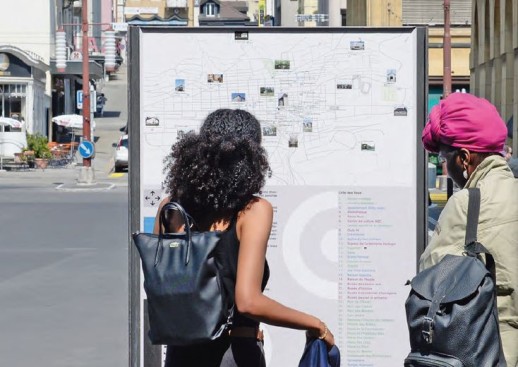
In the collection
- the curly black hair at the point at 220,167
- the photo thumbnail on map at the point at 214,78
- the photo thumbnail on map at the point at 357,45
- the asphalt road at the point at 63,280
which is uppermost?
the photo thumbnail on map at the point at 357,45

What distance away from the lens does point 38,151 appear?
4309 cm

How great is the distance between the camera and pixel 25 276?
564 inches

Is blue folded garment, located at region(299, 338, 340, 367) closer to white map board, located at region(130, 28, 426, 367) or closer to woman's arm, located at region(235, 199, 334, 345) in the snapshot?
woman's arm, located at region(235, 199, 334, 345)

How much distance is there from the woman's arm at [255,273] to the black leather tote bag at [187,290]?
8 centimetres

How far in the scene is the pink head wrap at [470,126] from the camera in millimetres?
3803

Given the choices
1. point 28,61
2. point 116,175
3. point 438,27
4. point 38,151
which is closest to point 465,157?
point 116,175

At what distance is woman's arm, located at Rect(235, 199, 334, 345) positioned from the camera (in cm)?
392

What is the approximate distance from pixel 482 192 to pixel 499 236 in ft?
0.52

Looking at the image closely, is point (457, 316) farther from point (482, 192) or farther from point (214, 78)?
point (214, 78)

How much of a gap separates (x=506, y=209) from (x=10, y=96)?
4832cm

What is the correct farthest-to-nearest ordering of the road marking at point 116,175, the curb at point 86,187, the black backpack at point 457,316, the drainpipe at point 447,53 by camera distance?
the road marking at point 116,175, the drainpipe at point 447,53, the curb at point 86,187, the black backpack at point 457,316

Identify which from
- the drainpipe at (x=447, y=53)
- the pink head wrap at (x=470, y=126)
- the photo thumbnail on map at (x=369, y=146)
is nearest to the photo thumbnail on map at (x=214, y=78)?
the photo thumbnail on map at (x=369, y=146)

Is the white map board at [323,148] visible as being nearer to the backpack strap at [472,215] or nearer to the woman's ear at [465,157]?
the woman's ear at [465,157]

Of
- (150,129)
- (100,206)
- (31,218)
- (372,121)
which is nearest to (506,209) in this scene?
(372,121)
